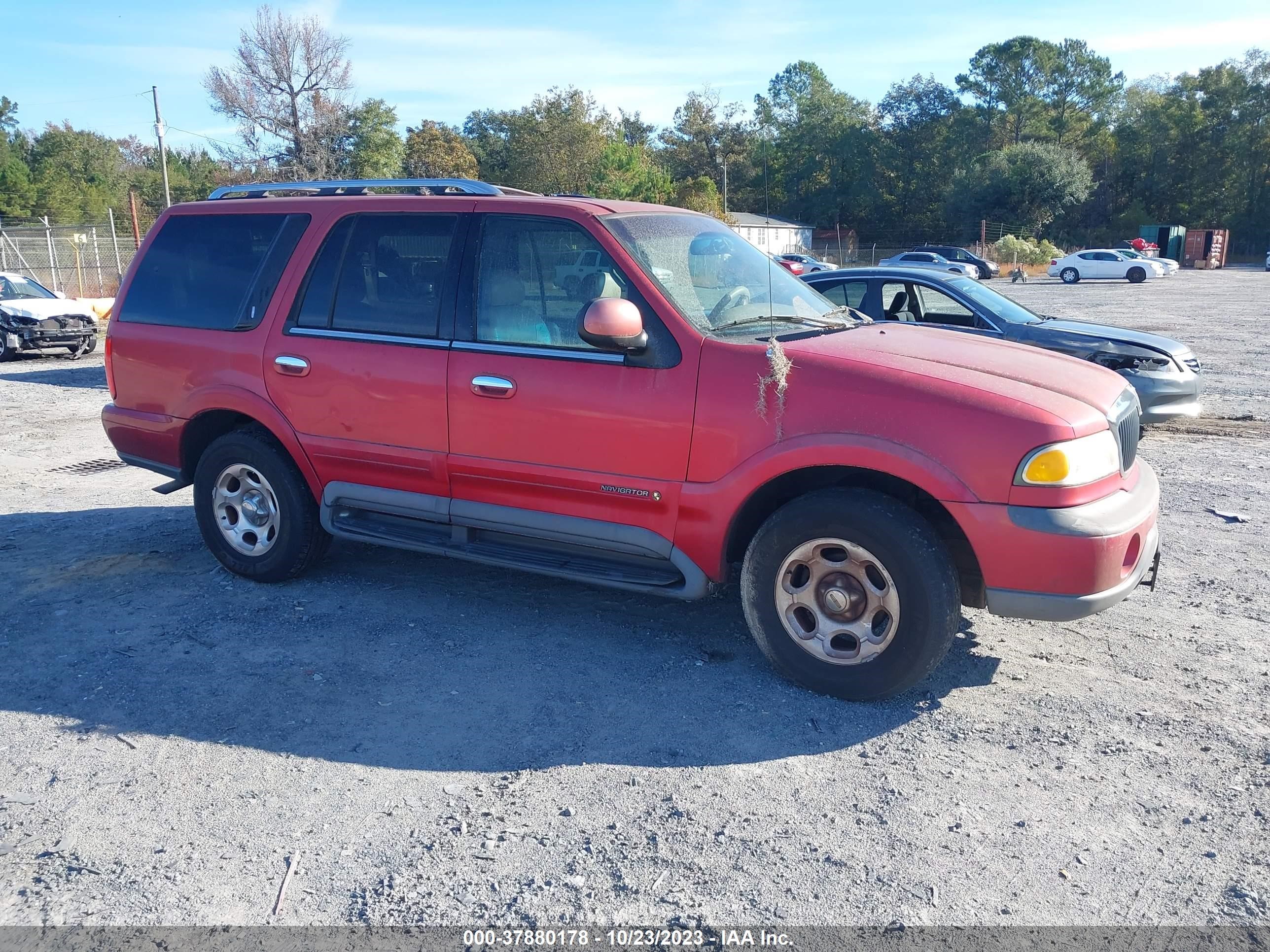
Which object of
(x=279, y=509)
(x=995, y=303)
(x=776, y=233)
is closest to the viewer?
(x=279, y=509)

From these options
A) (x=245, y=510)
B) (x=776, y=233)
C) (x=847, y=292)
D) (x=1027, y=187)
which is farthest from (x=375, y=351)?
(x=1027, y=187)

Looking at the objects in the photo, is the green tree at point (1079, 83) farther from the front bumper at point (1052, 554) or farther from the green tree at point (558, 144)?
the front bumper at point (1052, 554)

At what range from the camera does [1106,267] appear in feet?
137

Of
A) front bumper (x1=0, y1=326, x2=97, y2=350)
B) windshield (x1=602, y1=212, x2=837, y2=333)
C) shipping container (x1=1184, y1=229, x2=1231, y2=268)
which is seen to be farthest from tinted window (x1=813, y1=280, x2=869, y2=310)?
shipping container (x1=1184, y1=229, x2=1231, y2=268)

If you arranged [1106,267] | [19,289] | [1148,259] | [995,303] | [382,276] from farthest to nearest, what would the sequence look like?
[1148,259]
[1106,267]
[19,289]
[995,303]
[382,276]

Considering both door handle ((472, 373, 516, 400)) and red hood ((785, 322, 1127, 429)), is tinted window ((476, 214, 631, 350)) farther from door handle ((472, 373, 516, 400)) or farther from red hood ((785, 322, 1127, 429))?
red hood ((785, 322, 1127, 429))

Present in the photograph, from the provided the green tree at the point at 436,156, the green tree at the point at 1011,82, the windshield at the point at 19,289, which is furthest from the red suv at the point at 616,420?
the green tree at the point at 1011,82

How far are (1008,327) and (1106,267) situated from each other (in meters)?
37.7

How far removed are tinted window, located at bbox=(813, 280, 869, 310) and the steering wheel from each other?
4.62 metres

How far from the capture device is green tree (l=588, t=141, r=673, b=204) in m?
47.9

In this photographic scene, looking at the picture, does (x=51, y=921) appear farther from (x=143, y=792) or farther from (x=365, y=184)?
(x=365, y=184)

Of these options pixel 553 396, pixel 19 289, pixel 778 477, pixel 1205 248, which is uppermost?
pixel 1205 248

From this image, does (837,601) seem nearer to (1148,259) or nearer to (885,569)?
(885,569)

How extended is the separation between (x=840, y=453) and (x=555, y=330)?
1.46m
